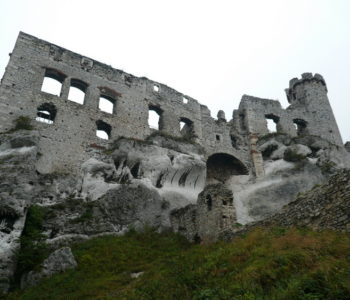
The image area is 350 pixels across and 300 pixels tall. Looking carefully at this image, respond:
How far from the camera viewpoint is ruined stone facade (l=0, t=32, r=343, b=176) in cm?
1938

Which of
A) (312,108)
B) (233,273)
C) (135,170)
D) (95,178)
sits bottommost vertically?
(233,273)

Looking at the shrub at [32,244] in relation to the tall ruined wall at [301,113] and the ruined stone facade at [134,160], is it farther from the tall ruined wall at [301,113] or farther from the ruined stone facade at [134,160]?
the tall ruined wall at [301,113]

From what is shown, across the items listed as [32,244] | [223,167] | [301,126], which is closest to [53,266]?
[32,244]

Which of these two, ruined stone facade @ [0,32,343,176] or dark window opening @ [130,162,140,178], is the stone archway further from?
dark window opening @ [130,162,140,178]

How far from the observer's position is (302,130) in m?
31.9

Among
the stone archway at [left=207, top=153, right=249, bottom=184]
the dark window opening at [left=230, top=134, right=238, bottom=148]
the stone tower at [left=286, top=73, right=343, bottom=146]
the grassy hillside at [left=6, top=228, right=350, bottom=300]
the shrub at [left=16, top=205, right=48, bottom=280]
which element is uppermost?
the stone tower at [left=286, top=73, right=343, bottom=146]

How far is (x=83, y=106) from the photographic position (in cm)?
2164

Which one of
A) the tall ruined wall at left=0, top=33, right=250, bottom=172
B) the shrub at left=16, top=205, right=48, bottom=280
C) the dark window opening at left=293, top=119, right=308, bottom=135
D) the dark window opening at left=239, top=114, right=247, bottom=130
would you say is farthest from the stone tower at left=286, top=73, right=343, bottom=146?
the shrub at left=16, top=205, right=48, bottom=280

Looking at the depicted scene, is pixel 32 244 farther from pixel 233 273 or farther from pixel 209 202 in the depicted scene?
pixel 233 273

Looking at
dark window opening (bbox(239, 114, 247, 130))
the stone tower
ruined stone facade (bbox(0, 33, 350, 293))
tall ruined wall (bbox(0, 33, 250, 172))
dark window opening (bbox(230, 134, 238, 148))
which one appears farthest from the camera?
the stone tower

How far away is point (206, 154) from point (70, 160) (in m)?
9.78

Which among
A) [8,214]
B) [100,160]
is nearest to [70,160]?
[100,160]

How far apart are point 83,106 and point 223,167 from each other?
11.0m

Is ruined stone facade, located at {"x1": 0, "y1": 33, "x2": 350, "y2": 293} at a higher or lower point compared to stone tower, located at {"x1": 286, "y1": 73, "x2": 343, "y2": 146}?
lower
